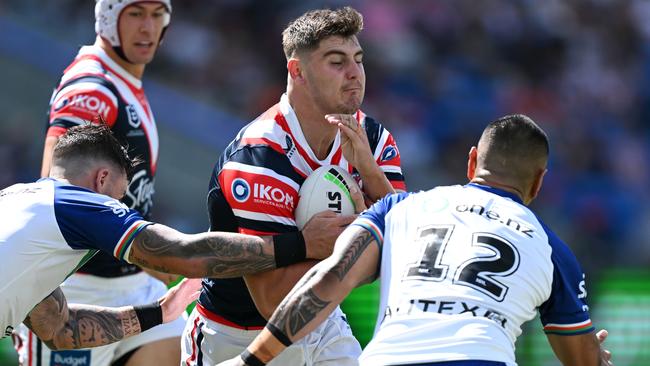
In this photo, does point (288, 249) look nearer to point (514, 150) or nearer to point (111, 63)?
point (514, 150)

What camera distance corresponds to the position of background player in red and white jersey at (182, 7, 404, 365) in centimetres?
528

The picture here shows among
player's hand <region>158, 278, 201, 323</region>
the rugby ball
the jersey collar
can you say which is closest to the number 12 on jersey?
the rugby ball

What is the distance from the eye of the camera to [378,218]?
4.63m

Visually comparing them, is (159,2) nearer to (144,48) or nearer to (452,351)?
(144,48)

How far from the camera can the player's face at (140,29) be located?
714 cm

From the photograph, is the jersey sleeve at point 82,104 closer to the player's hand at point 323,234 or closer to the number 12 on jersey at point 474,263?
the player's hand at point 323,234

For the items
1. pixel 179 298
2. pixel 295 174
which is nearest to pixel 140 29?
pixel 179 298

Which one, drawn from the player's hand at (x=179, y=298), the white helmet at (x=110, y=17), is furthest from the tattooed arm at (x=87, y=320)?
the white helmet at (x=110, y=17)

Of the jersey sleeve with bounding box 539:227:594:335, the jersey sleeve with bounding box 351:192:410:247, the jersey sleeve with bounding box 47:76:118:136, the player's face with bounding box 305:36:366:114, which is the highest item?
the player's face with bounding box 305:36:366:114

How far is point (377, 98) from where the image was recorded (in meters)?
15.7

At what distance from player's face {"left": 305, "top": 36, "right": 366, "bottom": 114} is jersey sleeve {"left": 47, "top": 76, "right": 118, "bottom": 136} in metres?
1.56

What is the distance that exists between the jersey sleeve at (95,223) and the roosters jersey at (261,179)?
2.03ft

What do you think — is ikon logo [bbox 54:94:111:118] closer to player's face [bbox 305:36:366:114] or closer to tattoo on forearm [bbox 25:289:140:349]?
tattoo on forearm [bbox 25:289:140:349]

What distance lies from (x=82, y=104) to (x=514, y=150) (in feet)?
9.63
